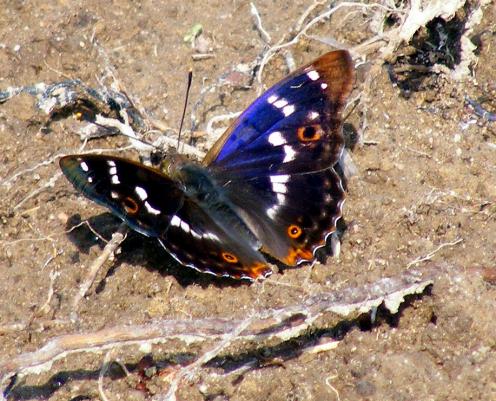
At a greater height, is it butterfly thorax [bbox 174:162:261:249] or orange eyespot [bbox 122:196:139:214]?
orange eyespot [bbox 122:196:139:214]

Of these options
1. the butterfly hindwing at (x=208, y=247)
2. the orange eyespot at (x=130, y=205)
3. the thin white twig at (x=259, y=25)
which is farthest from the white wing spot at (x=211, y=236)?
the thin white twig at (x=259, y=25)

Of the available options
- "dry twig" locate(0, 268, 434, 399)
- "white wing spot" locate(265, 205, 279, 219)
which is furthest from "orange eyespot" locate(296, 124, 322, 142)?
"dry twig" locate(0, 268, 434, 399)

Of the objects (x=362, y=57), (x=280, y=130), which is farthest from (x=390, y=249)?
(x=362, y=57)

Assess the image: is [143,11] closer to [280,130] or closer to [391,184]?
[280,130]

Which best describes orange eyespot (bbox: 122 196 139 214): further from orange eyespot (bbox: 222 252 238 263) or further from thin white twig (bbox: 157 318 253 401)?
thin white twig (bbox: 157 318 253 401)

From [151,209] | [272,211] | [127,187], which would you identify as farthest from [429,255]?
[127,187]

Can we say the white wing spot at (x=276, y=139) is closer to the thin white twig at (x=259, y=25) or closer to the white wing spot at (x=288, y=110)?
the white wing spot at (x=288, y=110)
